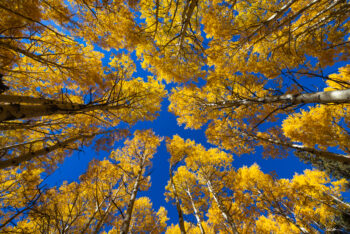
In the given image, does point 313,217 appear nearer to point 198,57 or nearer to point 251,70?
point 251,70

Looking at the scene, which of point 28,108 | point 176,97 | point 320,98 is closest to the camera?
point 28,108

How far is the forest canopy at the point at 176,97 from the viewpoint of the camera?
342cm

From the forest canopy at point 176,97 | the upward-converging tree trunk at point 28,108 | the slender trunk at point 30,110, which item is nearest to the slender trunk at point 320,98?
the forest canopy at point 176,97

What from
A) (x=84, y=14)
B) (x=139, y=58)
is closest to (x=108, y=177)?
(x=139, y=58)

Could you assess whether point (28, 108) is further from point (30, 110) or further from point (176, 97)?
point (176, 97)

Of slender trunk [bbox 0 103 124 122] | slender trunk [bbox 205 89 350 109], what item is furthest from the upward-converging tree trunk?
slender trunk [bbox 205 89 350 109]

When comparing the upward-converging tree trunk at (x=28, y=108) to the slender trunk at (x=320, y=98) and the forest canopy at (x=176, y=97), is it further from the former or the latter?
the slender trunk at (x=320, y=98)

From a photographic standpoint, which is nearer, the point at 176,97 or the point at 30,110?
the point at 30,110

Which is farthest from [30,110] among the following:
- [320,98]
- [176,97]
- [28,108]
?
[176,97]

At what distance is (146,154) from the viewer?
675 cm

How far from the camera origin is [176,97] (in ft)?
23.4

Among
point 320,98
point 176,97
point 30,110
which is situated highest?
point 176,97

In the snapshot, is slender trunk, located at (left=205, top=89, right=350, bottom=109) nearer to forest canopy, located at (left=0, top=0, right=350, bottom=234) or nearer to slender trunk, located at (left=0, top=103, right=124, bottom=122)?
forest canopy, located at (left=0, top=0, right=350, bottom=234)

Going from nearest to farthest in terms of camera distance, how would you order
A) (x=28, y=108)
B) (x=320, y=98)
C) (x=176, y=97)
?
(x=28, y=108)
(x=320, y=98)
(x=176, y=97)
